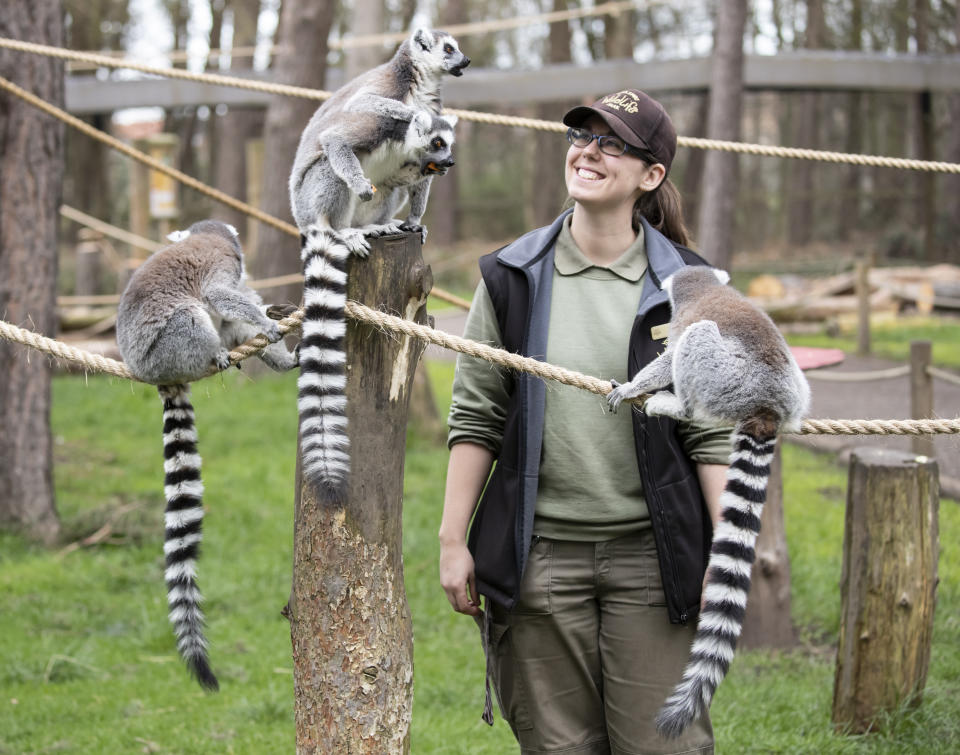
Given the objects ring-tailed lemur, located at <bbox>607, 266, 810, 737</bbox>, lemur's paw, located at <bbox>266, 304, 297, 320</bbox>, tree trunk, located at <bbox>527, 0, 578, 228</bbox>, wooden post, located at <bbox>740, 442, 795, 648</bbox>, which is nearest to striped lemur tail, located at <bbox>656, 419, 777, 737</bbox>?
ring-tailed lemur, located at <bbox>607, 266, 810, 737</bbox>

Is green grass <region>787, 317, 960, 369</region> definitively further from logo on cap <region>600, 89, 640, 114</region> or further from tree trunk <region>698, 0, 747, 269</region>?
logo on cap <region>600, 89, 640, 114</region>

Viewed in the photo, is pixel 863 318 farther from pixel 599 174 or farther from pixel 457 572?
pixel 457 572

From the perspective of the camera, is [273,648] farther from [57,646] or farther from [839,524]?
[839,524]

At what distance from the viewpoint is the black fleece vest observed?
2.08 metres

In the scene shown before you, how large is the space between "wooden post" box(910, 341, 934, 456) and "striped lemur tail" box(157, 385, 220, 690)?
12.2 ft

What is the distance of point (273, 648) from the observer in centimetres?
426

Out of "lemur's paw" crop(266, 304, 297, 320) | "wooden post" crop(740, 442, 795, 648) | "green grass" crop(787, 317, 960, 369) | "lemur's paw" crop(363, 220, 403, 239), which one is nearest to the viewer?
"lemur's paw" crop(363, 220, 403, 239)

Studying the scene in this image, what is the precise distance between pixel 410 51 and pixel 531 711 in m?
2.17

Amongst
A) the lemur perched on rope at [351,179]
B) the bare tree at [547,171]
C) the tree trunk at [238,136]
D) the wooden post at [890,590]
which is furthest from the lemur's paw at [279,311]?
the bare tree at [547,171]

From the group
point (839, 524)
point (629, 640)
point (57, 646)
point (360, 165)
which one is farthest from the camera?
point (839, 524)

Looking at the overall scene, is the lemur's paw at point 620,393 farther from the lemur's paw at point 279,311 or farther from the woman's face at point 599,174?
the lemur's paw at point 279,311

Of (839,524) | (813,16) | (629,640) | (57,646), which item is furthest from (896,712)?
(813,16)

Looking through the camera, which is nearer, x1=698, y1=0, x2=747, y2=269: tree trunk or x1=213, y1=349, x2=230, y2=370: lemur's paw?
x1=213, y1=349, x2=230, y2=370: lemur's paw

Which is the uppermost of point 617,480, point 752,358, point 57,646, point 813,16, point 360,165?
point 813,16
